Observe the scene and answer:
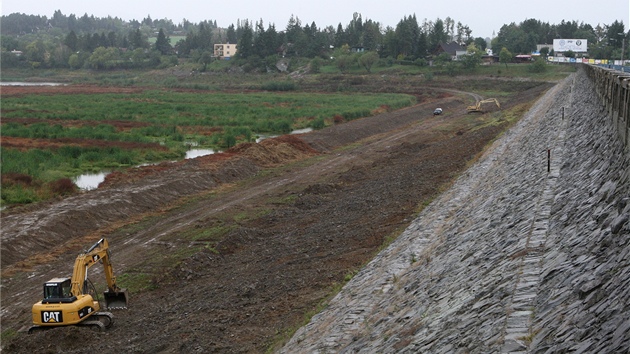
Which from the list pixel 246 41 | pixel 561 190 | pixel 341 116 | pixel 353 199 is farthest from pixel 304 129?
pixel 246 41

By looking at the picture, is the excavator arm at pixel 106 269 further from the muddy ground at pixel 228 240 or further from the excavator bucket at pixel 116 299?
the muddy ground at pixel 228 240

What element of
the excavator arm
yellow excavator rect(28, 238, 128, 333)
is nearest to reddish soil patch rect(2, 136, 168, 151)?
the excavator arm

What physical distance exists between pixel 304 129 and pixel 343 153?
52.2 feet

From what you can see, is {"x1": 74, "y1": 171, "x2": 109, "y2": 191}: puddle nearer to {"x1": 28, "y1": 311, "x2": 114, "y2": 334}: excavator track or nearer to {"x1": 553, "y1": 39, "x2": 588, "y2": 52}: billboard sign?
{"x1": 28, "y1": 311, "x2": 114, "y2": 334}: excavator track

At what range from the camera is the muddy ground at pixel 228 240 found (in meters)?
16.2

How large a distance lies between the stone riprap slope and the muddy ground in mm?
2066

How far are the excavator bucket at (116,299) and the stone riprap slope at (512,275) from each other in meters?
6.25

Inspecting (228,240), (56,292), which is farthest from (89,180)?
(56,292)

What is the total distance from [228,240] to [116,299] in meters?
6.78

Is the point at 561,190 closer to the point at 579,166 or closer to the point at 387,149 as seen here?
the point at 579,166

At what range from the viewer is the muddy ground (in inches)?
639

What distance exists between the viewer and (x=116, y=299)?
18.4 meters

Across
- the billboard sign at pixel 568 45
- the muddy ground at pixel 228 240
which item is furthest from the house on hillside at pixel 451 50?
the muddy ground at pixel 228 240

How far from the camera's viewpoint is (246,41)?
16800 centimetres
